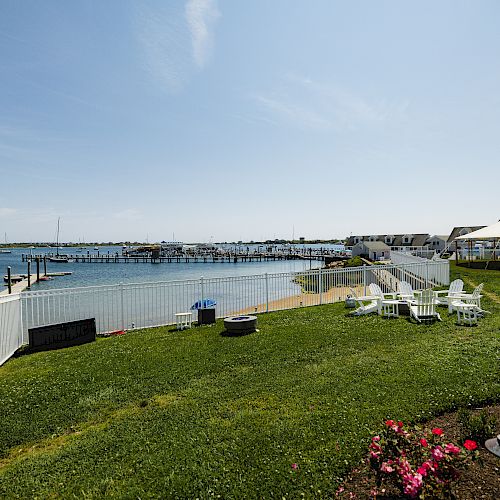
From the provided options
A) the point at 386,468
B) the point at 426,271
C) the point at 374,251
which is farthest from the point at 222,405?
the point at 374,251

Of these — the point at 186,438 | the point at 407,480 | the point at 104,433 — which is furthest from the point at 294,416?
the point at 104,433

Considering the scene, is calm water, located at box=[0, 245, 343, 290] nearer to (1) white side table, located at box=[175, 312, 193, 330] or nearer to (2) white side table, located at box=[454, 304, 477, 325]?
(1) white side table, located at box=[175, 312, 193, 330]

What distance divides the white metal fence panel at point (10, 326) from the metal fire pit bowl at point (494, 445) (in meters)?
8.36

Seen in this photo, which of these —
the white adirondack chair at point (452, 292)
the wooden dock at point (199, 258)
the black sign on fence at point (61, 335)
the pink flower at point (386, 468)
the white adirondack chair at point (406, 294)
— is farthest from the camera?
Answer: the wooden dock at point (199, 258)

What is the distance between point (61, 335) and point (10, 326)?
114 centimetres

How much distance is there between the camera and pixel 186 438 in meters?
4.19

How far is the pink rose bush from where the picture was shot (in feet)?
9.37

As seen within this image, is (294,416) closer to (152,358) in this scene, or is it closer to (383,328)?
(152,358)

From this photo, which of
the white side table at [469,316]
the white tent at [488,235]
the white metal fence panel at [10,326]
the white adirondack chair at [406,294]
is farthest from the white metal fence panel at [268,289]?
the white tent at [488,235]

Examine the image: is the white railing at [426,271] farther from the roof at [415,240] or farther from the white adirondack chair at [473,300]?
the roof at [415,240]

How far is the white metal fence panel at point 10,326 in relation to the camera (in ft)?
25.1

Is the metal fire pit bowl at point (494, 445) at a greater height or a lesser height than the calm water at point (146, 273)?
greater

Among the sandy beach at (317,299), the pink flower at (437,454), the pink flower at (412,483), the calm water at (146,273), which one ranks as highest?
the pink flower at (437,454)

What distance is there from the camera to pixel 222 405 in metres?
5.04
